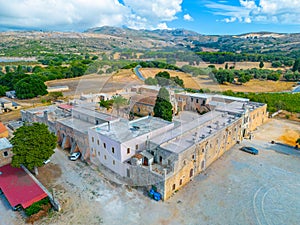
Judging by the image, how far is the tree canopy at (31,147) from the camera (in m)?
18.0

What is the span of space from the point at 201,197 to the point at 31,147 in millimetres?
14708

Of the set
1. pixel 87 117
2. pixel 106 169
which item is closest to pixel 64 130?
pixel 87 117

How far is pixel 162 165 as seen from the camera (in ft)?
59.4

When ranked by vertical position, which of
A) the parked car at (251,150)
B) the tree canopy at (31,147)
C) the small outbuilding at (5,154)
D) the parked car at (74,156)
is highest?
the tree canopy at (31,147)

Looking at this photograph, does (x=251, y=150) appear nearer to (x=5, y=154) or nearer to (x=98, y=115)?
(x=98, y=115)

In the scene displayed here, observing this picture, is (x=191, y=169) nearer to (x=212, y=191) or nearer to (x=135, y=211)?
(x=212, y=191)

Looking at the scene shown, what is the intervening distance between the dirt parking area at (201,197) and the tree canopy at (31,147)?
7.76 feet

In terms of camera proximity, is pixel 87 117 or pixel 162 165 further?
pixel 87 117

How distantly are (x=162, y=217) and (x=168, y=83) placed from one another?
941 inches

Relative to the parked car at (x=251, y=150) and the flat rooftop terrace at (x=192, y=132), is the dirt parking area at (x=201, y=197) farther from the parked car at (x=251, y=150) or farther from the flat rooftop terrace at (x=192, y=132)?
the flat rooftop terrace at (x=192, y=132)

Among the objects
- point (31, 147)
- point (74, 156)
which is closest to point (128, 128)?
point (74, 156)

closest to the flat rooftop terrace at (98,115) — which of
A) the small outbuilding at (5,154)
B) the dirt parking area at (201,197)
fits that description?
the dirt parking area at (201,197)

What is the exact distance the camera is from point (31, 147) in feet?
59.8

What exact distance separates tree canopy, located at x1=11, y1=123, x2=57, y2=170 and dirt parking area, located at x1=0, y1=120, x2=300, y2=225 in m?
2.37
